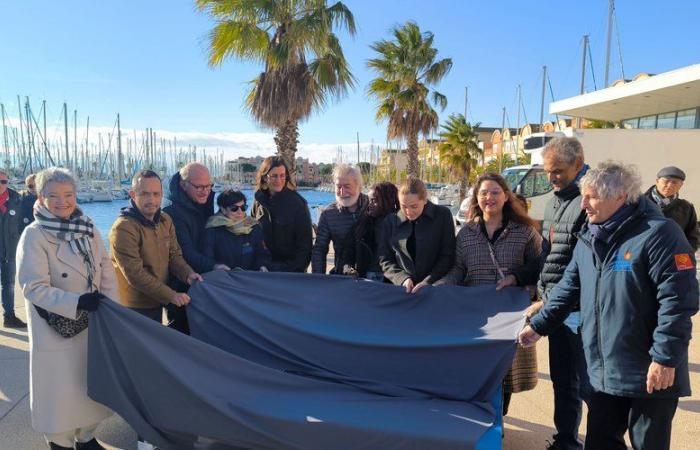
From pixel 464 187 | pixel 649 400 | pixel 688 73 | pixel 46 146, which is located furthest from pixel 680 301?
pixel 46 146

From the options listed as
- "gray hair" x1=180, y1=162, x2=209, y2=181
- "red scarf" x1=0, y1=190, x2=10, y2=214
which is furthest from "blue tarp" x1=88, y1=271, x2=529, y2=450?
"red scarf" x1=0, y1=190, x2=10, y2=214

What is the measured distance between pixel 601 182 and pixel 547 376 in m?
3.01

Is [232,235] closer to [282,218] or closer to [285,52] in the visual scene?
[282,218]

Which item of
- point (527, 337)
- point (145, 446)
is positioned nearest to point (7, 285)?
point (145, 446)

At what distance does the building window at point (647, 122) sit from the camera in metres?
23.1

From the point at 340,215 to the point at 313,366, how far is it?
4.60ft

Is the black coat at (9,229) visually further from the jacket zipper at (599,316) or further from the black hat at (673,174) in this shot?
the black hat at (673,174)

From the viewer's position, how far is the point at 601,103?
21.9 m

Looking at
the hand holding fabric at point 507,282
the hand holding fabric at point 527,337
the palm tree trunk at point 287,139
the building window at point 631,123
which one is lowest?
the hand holding fabric at point 527,337

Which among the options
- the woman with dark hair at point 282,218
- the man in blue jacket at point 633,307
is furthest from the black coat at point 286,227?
the man in blue jacket at point 633,307

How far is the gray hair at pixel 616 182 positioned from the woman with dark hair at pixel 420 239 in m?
1.38

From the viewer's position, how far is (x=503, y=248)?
342 centimetres

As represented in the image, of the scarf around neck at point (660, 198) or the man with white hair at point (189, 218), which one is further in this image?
the scarf around neck at point (660, 198)

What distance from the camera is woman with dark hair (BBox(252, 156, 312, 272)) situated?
4273mm
